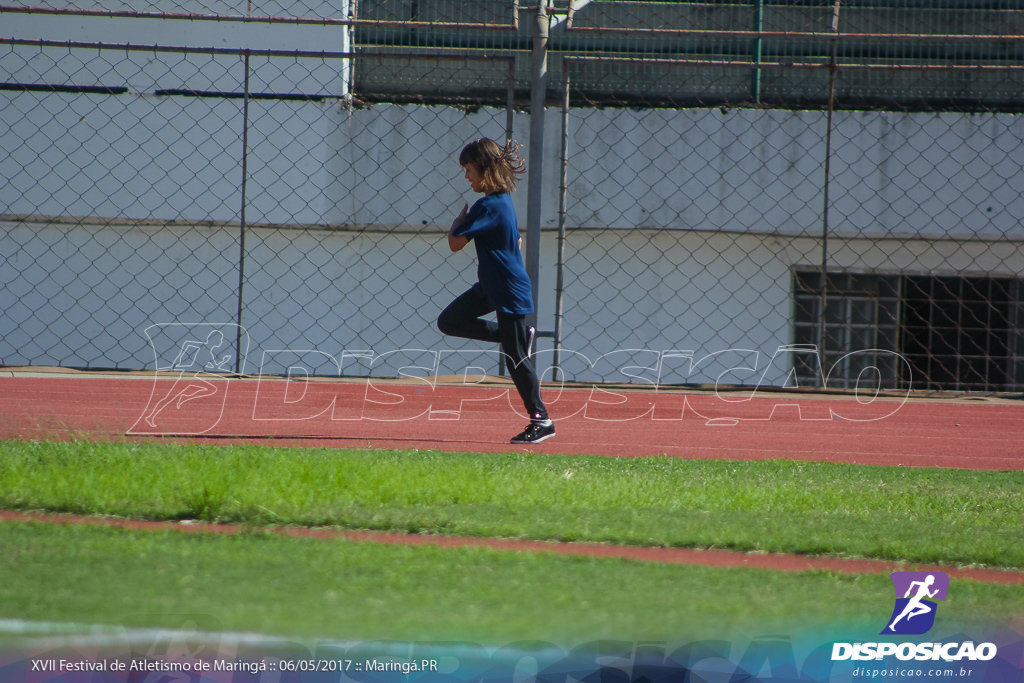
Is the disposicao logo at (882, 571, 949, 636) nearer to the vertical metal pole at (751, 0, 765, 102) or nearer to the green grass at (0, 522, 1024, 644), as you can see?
the green grass at (0, 522, 1024, 644)

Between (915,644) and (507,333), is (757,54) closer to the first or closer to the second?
(507,333)

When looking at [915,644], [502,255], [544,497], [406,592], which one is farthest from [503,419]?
[915,644]

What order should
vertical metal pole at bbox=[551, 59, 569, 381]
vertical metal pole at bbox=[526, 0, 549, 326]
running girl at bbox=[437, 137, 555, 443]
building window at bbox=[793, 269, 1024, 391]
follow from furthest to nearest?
building window at bbox=[793, 269, 1024, 391], vertical metal pole at bbox=[551, 59, 569, 381], vertical metal pole at bbox=[526, 0, 549, 326], running girl at bbox=[437, 137, 555, 443]

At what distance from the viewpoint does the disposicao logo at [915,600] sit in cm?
220

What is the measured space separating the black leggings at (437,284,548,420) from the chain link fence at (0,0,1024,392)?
Result: 2.97 meters

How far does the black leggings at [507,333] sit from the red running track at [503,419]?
24 cm

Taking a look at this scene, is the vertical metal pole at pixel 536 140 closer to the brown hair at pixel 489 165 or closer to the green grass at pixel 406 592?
the brown hair at pixel 489 165

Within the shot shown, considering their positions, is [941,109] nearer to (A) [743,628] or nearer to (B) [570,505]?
(B) [570,505]

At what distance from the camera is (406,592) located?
7.40 feet

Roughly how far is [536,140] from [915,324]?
4351 millimetres

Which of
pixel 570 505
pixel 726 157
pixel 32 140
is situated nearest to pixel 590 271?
pixel 726 157

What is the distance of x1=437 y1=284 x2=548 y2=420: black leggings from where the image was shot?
5.13m

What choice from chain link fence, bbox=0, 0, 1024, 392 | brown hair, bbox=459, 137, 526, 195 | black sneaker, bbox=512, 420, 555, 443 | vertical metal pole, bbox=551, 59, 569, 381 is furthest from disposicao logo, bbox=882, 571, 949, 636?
chain link fence, bbox=0, 0, 1024, 392

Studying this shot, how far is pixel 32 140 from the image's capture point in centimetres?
855
